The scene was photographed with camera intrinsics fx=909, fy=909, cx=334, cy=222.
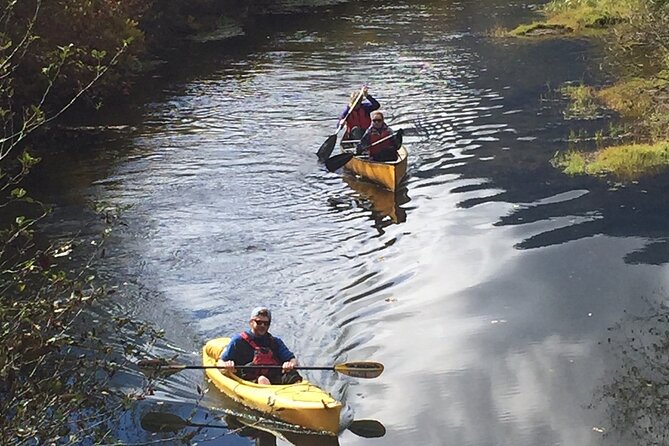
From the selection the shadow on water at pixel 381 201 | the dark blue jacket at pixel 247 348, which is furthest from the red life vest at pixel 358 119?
the dark blue jacket at pixel 247 348

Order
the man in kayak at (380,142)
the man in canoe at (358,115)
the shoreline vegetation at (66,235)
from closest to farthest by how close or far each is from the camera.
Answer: the shoreline vegetation at (66,235) < the man in kayak at (380,142) < the man in canoe at (358,115)

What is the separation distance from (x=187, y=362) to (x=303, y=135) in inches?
416

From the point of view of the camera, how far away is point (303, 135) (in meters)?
20.7

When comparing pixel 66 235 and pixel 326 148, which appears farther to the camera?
pixel 326 148

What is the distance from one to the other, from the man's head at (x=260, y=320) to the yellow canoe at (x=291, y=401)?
56 cm

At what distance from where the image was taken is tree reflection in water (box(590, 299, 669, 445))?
8898 mm

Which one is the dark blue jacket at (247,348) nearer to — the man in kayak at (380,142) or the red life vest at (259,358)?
the red life vest at (259,358)

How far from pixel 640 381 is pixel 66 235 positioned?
9.01 meters

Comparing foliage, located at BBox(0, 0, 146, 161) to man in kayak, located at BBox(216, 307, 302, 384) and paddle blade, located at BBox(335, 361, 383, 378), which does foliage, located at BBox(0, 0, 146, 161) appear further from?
paddle blade, located at BBox(335, 361, 383, 378)

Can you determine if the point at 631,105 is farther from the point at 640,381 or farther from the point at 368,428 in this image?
the point at 368,428

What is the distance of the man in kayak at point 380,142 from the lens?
17250mm

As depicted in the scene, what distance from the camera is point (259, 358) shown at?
987 cm

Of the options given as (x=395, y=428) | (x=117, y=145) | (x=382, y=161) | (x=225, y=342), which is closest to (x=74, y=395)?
(x=395, y=428)

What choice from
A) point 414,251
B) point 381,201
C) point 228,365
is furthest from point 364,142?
point 228,365
